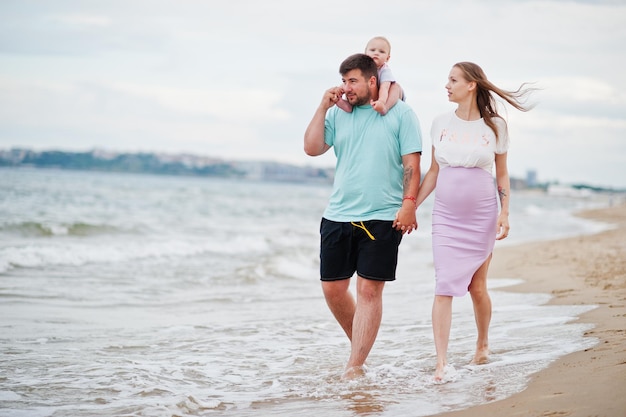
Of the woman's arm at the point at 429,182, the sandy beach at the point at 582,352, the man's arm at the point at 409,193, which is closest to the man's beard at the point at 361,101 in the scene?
the man's arm at the point at 409,193

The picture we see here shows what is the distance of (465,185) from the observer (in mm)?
5141

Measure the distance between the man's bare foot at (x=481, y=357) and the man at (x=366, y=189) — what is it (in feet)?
2.42

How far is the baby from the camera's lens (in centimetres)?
507

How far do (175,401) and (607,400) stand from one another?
93.5 inches

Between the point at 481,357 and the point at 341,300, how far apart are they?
3.38 ft

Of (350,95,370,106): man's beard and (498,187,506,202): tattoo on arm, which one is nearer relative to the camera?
(350,95,370,106): man's beard

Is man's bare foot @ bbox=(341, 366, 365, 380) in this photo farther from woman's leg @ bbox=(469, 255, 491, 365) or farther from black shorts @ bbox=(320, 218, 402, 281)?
woman's leg @ bbox=(469, 255, 491, 365)

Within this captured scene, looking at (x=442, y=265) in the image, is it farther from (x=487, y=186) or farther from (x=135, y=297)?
→ (x=135, y=297)

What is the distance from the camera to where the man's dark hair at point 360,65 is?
202 inches

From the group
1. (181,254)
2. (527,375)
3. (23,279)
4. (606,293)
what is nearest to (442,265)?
(527,375)

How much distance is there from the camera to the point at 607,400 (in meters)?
3.73

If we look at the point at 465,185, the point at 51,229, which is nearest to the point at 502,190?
the point at 465,185

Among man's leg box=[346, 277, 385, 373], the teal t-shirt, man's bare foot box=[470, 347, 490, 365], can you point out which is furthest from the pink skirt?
man's bare foot box=[470, 347, 490, 365]

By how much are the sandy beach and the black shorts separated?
45.2 inches
